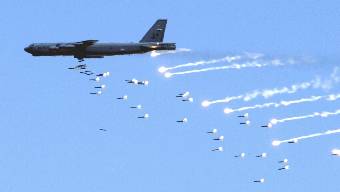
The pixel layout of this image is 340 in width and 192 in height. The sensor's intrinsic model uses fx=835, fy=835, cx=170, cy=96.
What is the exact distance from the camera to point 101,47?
158m

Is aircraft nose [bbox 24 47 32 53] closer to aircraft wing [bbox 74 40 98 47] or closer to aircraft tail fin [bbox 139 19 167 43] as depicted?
aircraft wing [bbox 74 40 98 47]

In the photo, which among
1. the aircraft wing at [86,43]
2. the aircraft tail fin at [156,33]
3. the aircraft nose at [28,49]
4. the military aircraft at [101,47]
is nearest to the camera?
the military aircraft at [101,47]

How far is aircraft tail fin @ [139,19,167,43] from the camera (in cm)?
15712

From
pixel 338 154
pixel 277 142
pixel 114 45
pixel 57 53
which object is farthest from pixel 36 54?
pixel 338 154

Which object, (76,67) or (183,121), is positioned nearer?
(183,121)

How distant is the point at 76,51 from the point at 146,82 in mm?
16597

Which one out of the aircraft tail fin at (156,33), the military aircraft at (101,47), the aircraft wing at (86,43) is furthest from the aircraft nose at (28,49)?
the aircraft tail fin at (156,33)

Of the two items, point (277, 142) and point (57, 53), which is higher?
point (57, 53)

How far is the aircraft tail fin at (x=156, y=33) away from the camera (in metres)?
157

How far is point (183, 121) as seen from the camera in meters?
148

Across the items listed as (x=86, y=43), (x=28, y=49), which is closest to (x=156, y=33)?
(x=86, y=43)

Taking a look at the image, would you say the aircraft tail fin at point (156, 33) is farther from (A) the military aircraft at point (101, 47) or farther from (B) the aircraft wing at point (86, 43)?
(B) the aircraft wing at point (86, 43)

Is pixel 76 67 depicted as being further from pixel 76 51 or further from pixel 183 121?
pixel 183 121

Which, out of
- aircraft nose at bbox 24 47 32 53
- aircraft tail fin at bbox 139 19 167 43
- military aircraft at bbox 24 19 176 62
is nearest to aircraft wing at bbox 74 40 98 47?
military aircraft at bbox 24 19 176 62
